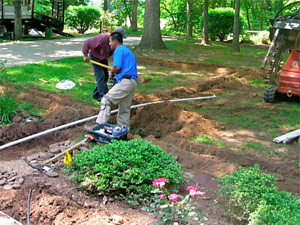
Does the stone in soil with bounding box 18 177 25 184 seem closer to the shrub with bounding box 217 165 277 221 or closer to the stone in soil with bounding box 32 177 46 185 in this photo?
the stone in soil with bounding box 32 177 46 185

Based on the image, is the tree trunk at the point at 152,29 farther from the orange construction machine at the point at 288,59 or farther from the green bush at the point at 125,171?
the green bush at the point at 125,171

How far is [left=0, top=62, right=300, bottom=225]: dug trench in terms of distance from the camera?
370cm

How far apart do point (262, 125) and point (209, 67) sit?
6.15 meters

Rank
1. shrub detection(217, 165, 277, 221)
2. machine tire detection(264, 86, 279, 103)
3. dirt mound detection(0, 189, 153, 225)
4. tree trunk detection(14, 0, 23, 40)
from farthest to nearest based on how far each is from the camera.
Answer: tree trunk detection(14, 0, 23, 40) → machine tire detection(264, 86, 279, 103) → dirt mound detection(0, 189, 153, 225) → shrub detection(217, 165, 277, 221)

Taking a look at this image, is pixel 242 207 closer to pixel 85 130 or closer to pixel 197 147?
pixel 197 147

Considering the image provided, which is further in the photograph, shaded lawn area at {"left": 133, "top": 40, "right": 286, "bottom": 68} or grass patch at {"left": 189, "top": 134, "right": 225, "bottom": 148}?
shaded lawn area at {"left": 133, "top": 40, "right": 286, "bottom": 68}

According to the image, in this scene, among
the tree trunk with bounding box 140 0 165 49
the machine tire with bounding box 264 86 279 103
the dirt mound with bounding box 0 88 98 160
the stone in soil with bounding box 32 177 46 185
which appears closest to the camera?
the stone in soil with bounding box 32 177 46 185

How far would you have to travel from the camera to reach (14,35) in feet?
62.5

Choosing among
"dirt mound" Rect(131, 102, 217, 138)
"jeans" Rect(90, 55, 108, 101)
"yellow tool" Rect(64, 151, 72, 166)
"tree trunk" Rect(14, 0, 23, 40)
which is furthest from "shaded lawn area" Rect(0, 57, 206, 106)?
"tree trunk" Rect(14, 0, 23, 40)

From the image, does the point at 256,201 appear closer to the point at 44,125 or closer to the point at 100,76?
the point at 44,125

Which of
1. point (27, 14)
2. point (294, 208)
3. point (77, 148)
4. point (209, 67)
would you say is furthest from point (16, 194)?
point (27, 14)

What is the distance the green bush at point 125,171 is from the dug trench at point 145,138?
0.46ft

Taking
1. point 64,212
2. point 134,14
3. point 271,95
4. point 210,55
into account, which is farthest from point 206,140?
point 134,14

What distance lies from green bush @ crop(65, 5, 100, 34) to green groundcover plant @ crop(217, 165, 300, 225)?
24.4 meters
